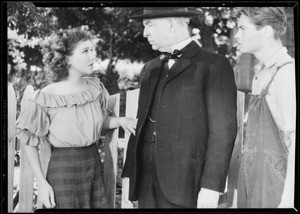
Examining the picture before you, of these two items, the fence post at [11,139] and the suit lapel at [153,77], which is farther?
the fence post at [11,139]

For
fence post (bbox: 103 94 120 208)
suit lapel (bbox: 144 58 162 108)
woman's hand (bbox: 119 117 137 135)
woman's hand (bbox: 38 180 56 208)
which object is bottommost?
woman's hand (bbox: 38 180 56 208)

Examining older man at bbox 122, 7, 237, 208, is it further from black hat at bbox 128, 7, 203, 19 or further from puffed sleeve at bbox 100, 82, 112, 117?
puffed sleeve at bbox 100, 82, 112, 117

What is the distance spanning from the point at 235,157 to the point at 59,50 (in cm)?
149

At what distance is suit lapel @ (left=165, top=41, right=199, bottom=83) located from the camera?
3.13 meters

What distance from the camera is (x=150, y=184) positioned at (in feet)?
10.7

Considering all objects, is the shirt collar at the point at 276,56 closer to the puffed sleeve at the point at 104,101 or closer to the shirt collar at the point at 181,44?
the shirt collar at the point at 181,44

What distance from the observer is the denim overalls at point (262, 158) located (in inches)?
128

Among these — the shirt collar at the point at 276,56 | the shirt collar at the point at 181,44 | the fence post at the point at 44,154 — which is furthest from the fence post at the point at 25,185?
the shirt collar at the point at 276,56

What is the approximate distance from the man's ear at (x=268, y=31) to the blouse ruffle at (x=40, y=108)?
125 centimetres

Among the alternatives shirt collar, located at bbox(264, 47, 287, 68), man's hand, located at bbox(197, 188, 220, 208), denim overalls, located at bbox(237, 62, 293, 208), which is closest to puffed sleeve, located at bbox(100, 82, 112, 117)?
man's hand, located at bbox(197, 188, 220, 208)

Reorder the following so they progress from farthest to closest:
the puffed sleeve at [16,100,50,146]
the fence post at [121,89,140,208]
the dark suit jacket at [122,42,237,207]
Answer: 1. the fence post at [121,89,140,208]
2. the puffed sleeve at [16,100,50,146]
3. the dark suit jacket at [122,42,237,207]

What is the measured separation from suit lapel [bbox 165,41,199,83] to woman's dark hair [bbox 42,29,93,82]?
67cm
